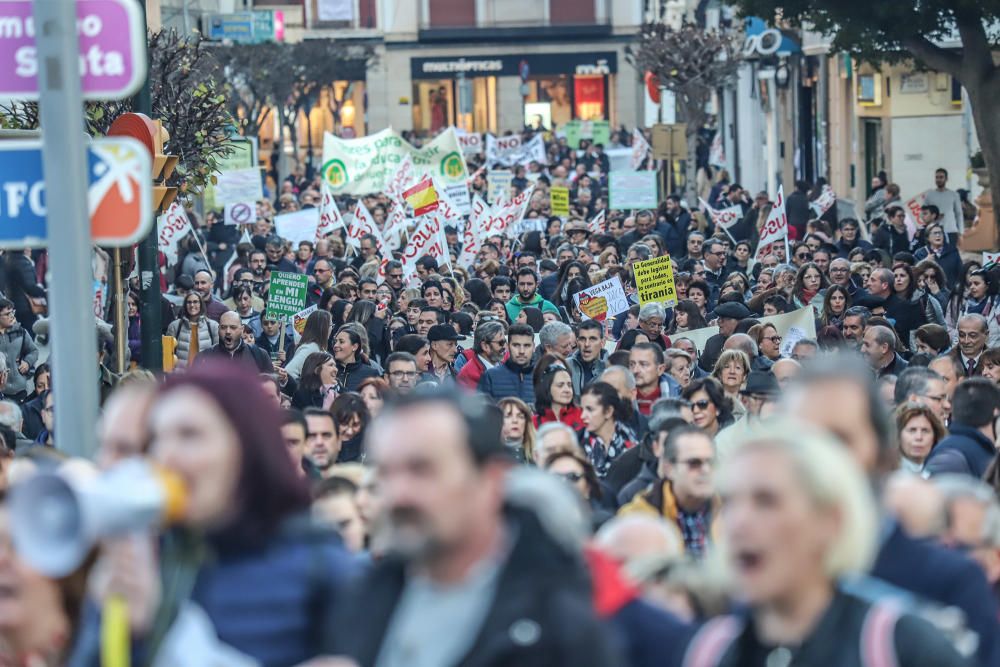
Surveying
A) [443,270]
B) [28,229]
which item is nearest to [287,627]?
[28,229]

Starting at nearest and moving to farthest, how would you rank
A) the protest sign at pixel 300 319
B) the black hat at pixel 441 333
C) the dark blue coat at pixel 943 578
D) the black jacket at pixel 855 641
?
the black jacket at pixel 855 641
the dark blue coat at pixel 943 578
the black hat at pixel 441 333
the protest sign at pixel 300 319

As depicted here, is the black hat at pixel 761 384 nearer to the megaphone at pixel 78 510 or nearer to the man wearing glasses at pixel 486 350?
the man wearing glasses at pixel 486 350

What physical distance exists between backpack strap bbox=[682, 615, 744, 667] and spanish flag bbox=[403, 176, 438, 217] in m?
18.8

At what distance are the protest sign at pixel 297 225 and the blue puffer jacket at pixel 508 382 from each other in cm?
1284

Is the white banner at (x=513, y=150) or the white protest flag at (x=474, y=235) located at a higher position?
the white banner at (x=513, y=150)

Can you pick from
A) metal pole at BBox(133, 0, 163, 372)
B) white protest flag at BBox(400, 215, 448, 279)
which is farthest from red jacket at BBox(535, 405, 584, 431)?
white protest flag at BBox(400, 215, 448, 279)

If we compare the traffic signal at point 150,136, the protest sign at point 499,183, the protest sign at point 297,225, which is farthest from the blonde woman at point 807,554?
the protest sign at point 499,183

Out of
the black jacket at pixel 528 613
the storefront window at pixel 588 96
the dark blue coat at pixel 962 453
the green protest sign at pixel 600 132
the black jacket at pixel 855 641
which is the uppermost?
the storefront window at pixel 588 96

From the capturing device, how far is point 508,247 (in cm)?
2497

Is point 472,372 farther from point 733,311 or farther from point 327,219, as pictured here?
point 327,219

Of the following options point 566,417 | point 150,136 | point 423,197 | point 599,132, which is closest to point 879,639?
point 150,136

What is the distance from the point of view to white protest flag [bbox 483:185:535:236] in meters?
24.0

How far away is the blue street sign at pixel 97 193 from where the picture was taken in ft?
20.3

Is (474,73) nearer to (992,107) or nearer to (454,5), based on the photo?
(454,5)
